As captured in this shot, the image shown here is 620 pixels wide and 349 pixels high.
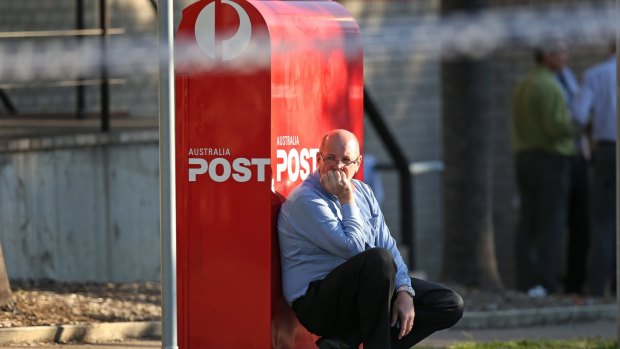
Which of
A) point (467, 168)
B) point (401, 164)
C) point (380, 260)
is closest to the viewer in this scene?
point (380, 260)

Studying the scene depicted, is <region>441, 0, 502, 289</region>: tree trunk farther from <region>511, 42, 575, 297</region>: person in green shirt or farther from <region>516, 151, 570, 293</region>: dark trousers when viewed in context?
<region>516, 151, 570, 293</region>: dark trousers

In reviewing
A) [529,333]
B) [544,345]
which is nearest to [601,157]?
[529,333]

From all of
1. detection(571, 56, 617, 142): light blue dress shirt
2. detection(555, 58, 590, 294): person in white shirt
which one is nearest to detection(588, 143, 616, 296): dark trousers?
detection(571, 56, 617, 142): light blue dress shirt

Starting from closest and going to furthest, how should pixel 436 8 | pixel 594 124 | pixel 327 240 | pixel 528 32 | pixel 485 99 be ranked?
Answer: 1. pixel 528 32
2. pixel 327 240
3. pixel 485 99
4. pixel 594 124
5. pixel 436 8

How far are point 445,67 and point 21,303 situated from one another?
4236 millimetres

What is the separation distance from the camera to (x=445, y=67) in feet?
35.1

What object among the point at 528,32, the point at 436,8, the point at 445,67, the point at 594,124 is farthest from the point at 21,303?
the point at 436,8

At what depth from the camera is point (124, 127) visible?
10062 millimetres

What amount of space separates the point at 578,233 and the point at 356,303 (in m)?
6.23

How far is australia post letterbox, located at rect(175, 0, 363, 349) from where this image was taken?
6340mm

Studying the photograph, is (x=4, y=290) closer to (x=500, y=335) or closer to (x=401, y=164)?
(x=500, y=335)

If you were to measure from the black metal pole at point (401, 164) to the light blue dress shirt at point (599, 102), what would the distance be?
4.93 feet

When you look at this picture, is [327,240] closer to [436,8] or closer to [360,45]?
[360,45]

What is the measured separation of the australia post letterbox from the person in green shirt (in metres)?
4.84
